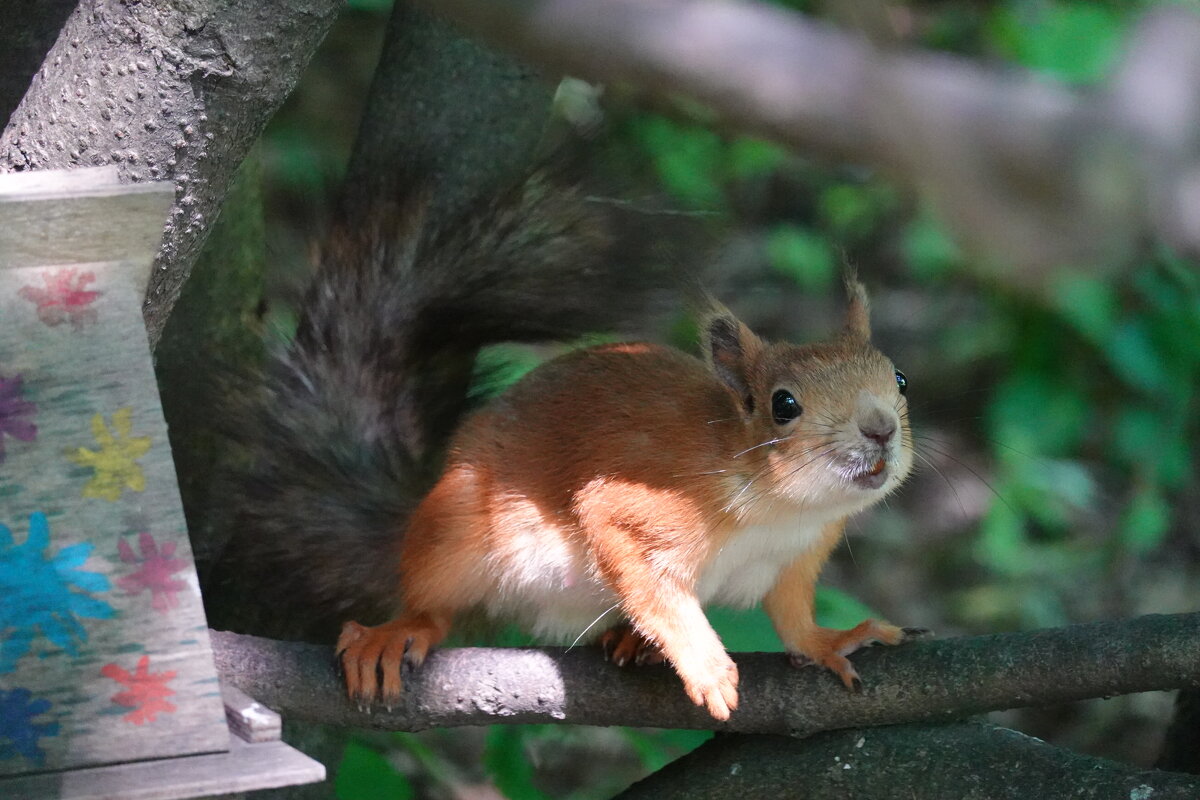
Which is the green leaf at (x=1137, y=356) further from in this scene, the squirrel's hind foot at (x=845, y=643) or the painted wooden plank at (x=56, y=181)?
the painted wooden plank at (x=56, y=181)

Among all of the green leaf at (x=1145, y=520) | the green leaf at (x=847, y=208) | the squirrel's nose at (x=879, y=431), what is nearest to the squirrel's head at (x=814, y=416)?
the squirrel's nose at (x=879, y=431)

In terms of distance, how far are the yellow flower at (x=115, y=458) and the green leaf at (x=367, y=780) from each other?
39.1 inches

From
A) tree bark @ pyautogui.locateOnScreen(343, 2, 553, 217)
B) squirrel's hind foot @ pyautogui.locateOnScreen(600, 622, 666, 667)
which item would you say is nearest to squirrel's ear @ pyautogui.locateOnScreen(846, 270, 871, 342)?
squirrel's hind foot @ pyautogui.locateOnScreen(600, 622, 666, 667)

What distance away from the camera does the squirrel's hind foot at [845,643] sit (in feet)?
5.11

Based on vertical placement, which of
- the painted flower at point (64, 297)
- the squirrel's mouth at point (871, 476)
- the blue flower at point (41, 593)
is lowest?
the squirrel's mouth at point (871, 476)

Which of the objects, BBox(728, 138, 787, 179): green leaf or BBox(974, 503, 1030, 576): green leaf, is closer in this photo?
BBox(974, 503, 1030, 576): green leaf

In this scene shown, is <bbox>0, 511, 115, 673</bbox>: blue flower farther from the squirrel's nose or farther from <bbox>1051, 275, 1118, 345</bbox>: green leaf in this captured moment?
<bbox>1051, 275, 1118, 345</bbox>: green leaf

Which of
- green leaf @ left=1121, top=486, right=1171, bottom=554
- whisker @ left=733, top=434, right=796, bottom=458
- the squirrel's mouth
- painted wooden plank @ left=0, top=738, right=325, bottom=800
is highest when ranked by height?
painted wooden plank @ left=0, top=738, right=325, bottom=800

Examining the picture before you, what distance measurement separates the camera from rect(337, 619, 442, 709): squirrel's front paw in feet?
5.29

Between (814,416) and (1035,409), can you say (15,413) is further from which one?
(1035,409)

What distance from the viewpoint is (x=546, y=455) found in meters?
1.72

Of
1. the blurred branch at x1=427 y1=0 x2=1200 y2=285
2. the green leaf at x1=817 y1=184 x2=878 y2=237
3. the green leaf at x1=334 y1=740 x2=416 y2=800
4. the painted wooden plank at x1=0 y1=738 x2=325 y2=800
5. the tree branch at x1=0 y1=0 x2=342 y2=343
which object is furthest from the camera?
the green leaf at x1=817 y1=184 x2=878 y2=237

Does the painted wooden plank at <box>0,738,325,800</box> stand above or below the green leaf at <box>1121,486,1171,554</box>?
above

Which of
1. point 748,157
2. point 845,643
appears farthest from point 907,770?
point 748,157
